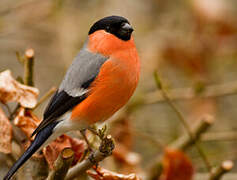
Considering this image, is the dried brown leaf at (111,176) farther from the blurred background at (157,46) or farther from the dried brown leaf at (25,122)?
the blurred background at (157,46)

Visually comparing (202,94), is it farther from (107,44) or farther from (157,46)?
(107,44)

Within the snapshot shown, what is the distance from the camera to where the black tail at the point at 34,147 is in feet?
7.88

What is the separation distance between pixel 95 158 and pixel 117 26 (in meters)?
1.03

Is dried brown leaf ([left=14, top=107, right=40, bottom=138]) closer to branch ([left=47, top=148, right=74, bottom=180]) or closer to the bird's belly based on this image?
the bird's belly

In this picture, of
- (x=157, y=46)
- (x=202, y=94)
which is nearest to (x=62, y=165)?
(x=202, y=94)

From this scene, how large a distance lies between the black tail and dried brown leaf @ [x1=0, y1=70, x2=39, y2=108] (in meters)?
0.18

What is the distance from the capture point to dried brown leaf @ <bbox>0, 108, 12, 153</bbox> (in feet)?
8.21

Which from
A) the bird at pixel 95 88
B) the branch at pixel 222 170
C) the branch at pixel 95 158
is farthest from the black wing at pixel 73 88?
the branch at pixel 222 170

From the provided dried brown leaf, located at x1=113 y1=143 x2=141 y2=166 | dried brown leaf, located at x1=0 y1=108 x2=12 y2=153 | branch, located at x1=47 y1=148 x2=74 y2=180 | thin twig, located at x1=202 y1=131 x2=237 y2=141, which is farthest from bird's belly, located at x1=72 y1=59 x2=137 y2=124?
thin twig, located at x1=202 y1=131 x2=237 y2=141

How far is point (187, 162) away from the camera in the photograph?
333 centimetres

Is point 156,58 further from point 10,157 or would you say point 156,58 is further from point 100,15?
point 10,157

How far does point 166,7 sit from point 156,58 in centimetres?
96

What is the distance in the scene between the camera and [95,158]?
2309mm

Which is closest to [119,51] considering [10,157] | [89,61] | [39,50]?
[89,61]
